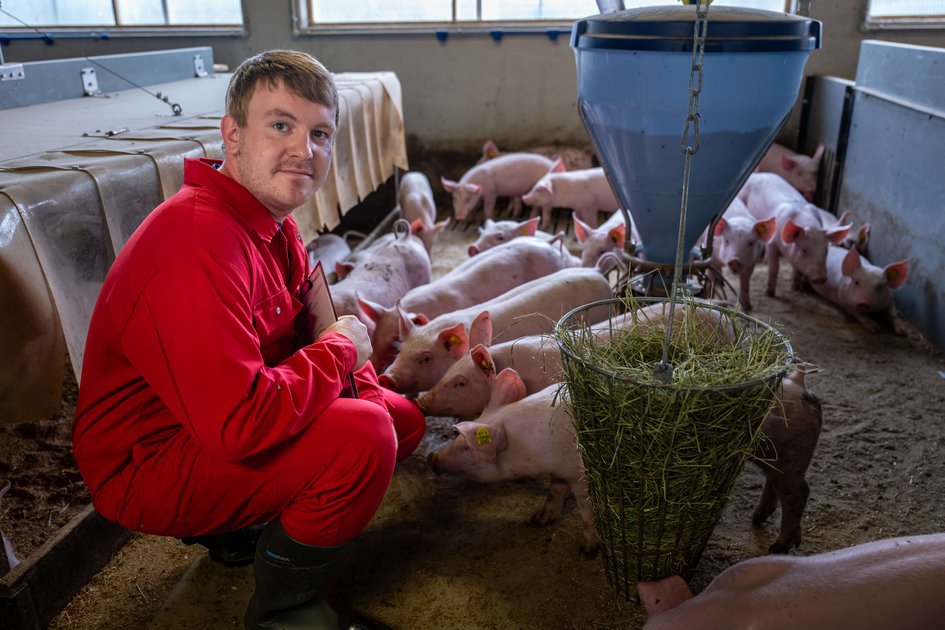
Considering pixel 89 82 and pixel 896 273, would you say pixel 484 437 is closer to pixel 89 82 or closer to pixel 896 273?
pixel 896 273

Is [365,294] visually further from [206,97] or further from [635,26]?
[206,97]

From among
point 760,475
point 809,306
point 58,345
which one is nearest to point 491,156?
point 809,306

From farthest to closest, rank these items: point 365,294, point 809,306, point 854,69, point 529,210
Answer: point 529,210
point 854,69
point 809,306
point 365,294

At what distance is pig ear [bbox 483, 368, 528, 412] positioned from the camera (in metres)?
2.47

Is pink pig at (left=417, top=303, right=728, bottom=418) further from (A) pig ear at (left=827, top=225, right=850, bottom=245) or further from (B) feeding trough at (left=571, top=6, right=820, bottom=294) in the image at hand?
(A) pig ear at (left=827, top=225, right=850, bottom=245)

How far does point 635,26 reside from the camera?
273 cm

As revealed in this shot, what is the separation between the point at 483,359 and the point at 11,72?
3455 mm

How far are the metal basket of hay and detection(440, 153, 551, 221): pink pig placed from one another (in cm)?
483

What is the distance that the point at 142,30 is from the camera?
7531mm

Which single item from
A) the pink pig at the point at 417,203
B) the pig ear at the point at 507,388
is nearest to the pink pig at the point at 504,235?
the pink pig at the point at 417,203

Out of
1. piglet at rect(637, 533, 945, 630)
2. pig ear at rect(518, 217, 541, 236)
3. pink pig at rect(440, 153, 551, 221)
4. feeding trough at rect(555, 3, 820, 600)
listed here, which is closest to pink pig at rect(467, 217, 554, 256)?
pig ear at rect(518, 217, 541, 236)

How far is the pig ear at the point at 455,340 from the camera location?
2.85 m

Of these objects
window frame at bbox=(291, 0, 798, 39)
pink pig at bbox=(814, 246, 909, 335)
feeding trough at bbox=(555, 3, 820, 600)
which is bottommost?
pink pig at bbox=(814, 246, 909, 335)

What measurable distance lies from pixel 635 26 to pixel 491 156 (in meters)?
4.56
